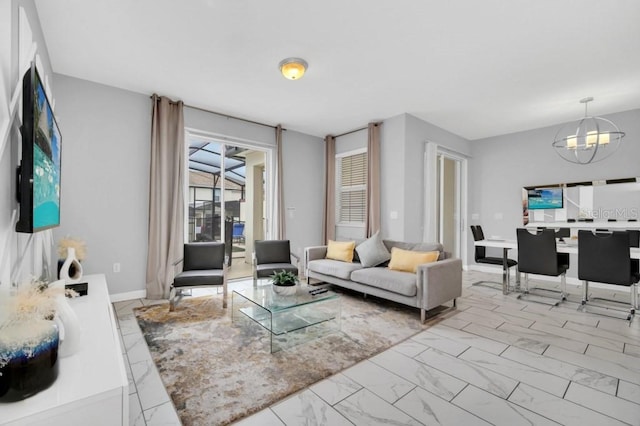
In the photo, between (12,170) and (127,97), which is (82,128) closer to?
(127,97)

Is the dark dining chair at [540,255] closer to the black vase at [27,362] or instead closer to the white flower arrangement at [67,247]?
the black vase at [27,362]

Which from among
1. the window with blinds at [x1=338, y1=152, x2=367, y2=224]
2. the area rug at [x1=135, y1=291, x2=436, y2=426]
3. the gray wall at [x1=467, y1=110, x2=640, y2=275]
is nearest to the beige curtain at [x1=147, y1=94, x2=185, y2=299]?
the area rug at [x1=135, y1=291, x2=436, y2=426]

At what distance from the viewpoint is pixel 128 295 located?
12.6 ft

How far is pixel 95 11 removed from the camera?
239 centimetres

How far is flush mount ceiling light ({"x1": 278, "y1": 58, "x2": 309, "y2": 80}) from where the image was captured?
121 inches

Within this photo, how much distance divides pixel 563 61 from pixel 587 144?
1.58 meters

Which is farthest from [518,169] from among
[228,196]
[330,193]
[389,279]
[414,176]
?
[228,196]

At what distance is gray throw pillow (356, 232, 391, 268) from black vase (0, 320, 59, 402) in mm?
3366

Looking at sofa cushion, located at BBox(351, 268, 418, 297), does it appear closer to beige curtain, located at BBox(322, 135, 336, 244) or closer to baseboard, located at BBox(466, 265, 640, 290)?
beige curtain, located at BBox(322, 135, 336, 244)

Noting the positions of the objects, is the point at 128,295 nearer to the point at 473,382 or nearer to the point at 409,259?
the point at 409,259

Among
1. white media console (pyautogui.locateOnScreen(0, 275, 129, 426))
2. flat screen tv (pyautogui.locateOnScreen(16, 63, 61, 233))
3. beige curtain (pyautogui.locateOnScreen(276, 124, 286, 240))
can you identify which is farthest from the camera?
beige curtain (pyautogui.locateOnScreen(276, 124, 286, 240))

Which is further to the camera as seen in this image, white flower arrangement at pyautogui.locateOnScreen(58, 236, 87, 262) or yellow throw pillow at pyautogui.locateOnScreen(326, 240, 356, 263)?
yellow throw pillow at pyautogui.locateOnScreen(326, 240, 356, 263)

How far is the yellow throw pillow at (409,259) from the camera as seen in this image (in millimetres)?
3506

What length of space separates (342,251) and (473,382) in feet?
8.60
